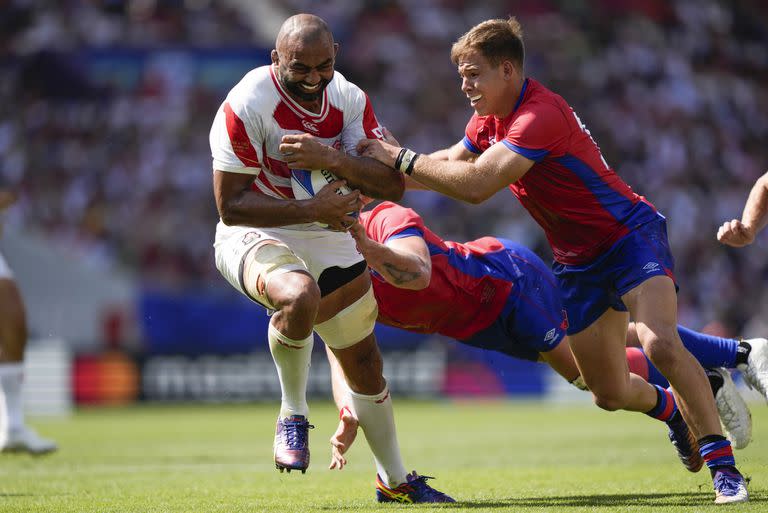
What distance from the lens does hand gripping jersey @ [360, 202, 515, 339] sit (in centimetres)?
723

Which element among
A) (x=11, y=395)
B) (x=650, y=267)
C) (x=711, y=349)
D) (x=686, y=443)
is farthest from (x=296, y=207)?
(x=11, y=395)

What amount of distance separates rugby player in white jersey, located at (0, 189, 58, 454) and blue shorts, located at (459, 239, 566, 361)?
430cm

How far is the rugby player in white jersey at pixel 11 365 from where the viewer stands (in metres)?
9.67

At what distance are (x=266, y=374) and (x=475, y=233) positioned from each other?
14.7ft

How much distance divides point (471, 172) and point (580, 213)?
804 millimetres

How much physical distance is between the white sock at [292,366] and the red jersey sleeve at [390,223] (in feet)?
3.62

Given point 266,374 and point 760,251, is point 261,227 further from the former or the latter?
point 760,251

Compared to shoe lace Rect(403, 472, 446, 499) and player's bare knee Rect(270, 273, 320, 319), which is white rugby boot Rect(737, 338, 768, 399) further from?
player's bare knee Rect(270, 273, 320, 319)

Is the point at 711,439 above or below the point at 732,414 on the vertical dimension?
below

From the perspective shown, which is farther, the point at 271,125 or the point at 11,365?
the point at 11,365

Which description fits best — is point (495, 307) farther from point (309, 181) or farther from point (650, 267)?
point (309, 181)

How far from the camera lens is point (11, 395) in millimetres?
10000

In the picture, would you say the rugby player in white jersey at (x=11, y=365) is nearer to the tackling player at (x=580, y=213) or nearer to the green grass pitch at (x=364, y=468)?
the green grass pitch at (x=364, y=468)

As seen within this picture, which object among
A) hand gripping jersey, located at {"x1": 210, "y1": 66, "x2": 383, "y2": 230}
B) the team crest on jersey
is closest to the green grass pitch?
hand gripping jersey, located at {"x1": 210, "y1": 66, "x2": 383, "y2": 230}
